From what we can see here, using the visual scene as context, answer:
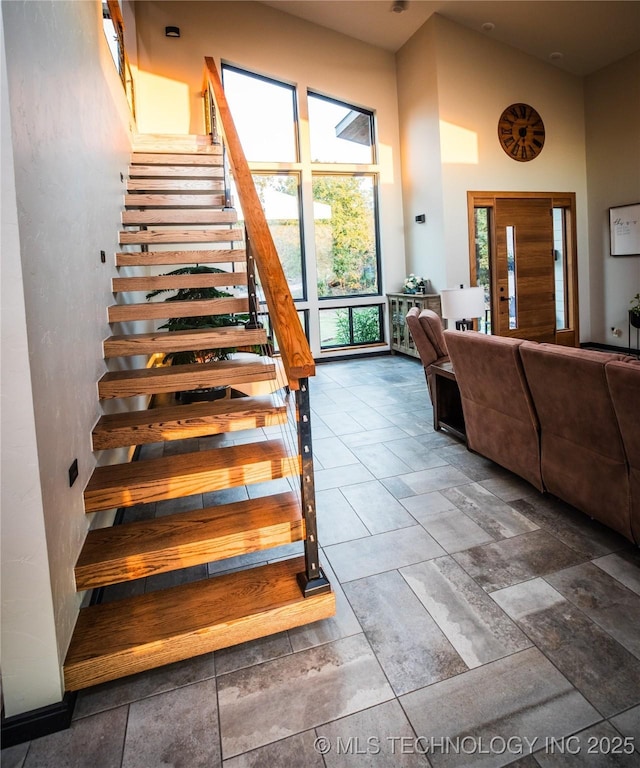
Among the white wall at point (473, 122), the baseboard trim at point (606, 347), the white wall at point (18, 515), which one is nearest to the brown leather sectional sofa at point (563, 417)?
the white wall at point (18, 515)

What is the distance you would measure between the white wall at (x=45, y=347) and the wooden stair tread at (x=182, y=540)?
10 cm

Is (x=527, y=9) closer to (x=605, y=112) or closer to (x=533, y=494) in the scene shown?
(x=605, y=112)

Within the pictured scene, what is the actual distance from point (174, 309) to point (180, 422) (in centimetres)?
101

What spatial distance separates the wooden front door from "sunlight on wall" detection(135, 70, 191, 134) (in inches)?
177

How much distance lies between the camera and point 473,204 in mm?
6945

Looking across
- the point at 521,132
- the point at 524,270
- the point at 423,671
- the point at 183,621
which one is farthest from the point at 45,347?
the point at 521,132

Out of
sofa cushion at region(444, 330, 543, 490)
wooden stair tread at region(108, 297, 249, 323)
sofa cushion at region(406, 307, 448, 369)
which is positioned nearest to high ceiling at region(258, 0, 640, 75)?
sofa cushion at region(406, 307, 448, 369)

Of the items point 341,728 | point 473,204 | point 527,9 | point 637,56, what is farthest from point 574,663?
point 637,56

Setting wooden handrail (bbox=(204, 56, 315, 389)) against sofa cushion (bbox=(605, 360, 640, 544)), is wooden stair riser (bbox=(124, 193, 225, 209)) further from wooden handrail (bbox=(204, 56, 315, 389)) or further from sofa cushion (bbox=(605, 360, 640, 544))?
sofa cushion (bbox=(605, 360, 640, 544))

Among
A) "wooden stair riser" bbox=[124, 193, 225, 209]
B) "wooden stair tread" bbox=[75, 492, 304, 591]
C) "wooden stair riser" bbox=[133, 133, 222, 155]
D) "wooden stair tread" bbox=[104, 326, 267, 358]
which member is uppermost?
"wooden stair riser" bbox=[133, 133, 222, 155]

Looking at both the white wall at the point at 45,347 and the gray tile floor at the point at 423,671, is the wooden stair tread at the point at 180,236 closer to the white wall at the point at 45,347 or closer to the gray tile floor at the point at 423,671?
the white wall at the point at 45,347

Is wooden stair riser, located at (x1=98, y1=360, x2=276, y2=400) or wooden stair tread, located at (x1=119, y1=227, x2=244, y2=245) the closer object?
wooden stair riser, located at (x1=98, y1=360, x2=276, y2=400)

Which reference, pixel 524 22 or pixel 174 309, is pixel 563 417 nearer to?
pixel 174 309

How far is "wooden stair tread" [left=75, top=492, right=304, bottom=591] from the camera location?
6.46 feet
